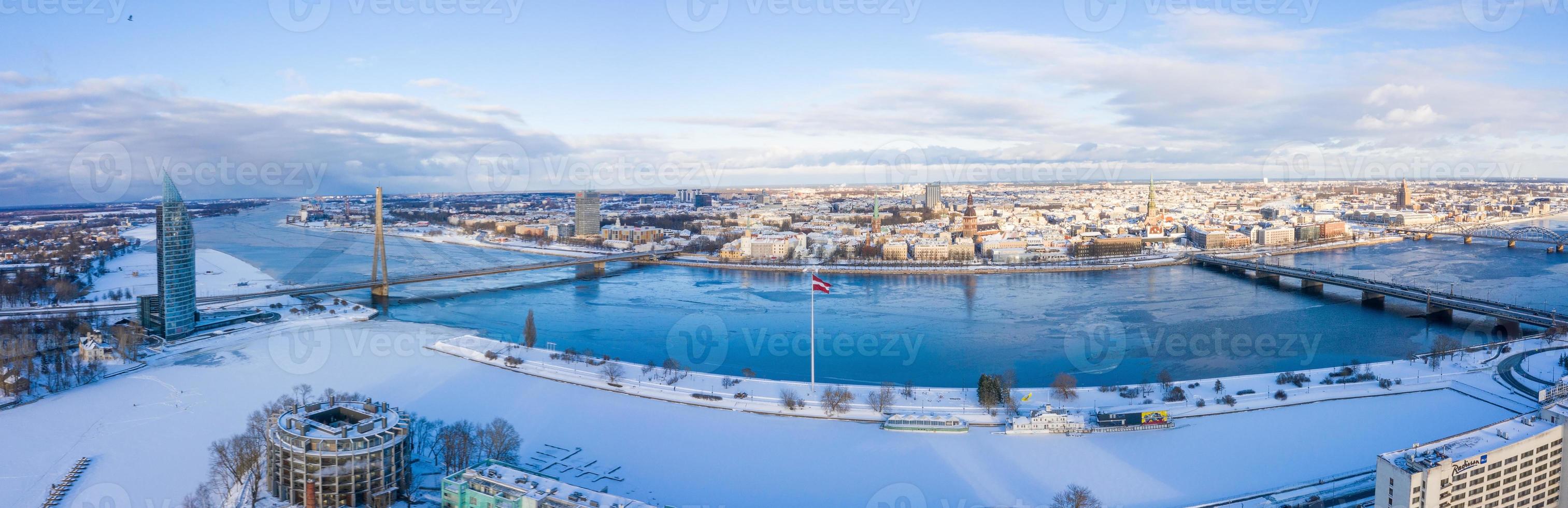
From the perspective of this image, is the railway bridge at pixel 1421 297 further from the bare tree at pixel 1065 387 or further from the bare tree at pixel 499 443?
the bare tree at pixel 499 443

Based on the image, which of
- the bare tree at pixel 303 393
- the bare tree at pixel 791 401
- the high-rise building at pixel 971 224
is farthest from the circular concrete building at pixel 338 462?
the high-rise building at pixel 971 224

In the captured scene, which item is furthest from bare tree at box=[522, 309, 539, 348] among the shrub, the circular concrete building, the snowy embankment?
the shrub

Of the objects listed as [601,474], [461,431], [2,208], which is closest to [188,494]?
[461,431]

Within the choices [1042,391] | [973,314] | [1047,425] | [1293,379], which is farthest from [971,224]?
[1047,425]

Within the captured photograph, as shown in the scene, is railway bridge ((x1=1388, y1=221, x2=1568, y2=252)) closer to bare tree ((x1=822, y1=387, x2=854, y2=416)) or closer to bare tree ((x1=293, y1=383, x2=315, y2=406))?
bare tree ((x1=822, y1=387, x2=854, y2=416))

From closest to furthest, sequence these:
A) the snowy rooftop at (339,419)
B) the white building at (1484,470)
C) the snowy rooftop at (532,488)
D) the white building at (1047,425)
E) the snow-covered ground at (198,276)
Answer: the white building at (1484,470)
the snowy rooftop at (532,488)
the snowy rooftop at (339,419)
the white building at (1047,425)
the snow-covered ground at (198,276)

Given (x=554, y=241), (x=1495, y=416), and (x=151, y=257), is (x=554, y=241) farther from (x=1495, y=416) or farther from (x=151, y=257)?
(x=1495, y=416)
